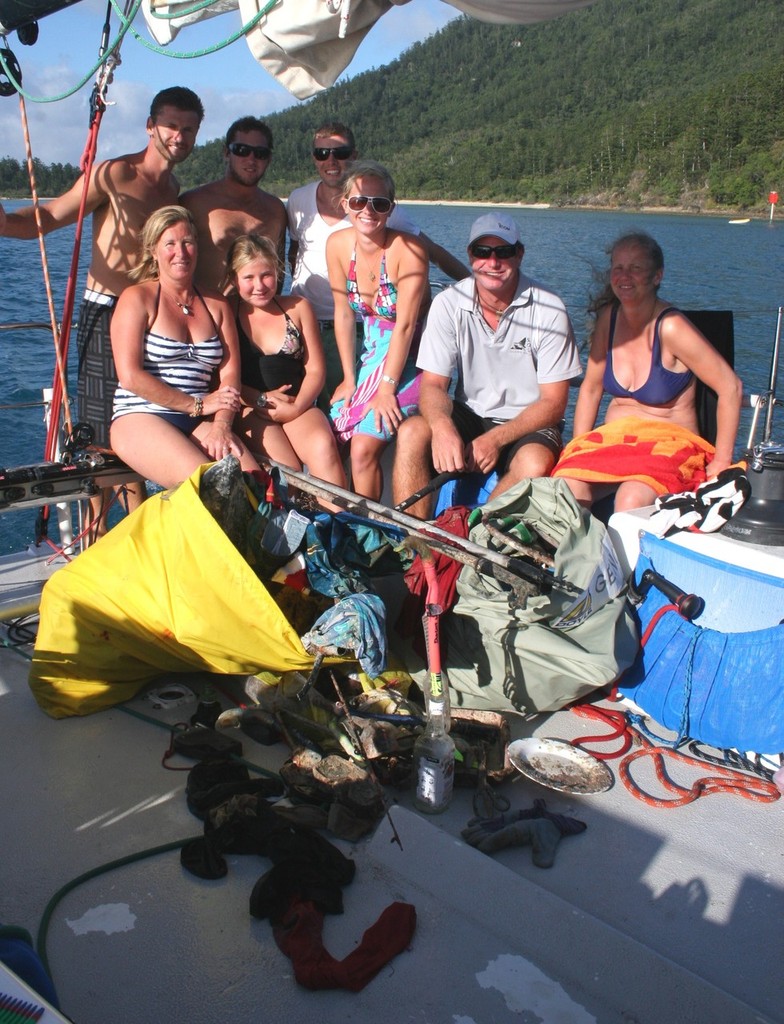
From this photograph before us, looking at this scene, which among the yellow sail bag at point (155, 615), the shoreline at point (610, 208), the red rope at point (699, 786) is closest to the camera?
the red rope at point (699, 786)

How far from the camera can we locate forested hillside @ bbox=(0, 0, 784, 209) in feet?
216

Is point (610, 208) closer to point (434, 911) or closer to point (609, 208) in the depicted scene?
point (609, 208)

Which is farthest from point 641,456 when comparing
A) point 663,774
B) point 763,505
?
point 663,774

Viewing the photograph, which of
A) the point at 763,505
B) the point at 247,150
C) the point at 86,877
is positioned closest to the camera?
the point at 86,877

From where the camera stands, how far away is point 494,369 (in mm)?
3938

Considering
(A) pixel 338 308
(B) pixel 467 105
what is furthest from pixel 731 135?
(A) pixel 338 308

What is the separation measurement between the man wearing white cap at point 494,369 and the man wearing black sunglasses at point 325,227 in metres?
0.67

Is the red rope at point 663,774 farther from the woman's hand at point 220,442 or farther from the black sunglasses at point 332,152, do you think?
the black sunglasses at point 332,152

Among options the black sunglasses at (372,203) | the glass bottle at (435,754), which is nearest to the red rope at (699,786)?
the glass bottle at (435,754)

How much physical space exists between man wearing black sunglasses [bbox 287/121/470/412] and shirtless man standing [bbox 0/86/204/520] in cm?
70

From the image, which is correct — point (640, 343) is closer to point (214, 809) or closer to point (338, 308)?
point (338, 308)

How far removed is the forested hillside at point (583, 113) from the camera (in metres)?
65.9

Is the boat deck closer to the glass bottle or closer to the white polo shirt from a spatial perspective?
the glass bottle

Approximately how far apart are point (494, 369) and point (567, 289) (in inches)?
563
